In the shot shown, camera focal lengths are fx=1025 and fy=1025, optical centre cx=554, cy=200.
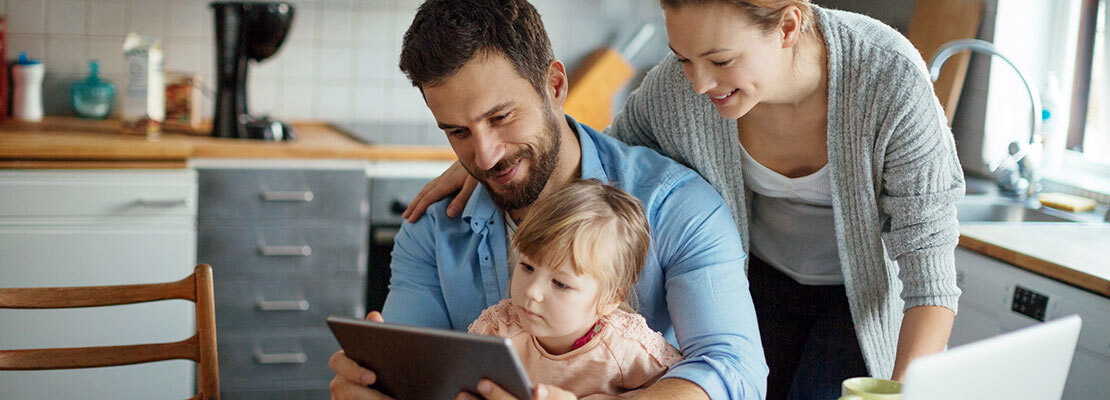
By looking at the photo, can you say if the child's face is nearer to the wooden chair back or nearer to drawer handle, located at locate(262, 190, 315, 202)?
the wooden chair back

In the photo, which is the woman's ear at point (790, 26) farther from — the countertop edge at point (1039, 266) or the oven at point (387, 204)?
the oven at point (387, 204)

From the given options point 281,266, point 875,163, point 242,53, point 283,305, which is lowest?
point 283,305

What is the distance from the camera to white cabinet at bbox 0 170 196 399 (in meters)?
2.73

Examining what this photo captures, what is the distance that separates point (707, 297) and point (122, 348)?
3.17 ft

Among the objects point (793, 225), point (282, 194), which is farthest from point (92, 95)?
point (793, 225)

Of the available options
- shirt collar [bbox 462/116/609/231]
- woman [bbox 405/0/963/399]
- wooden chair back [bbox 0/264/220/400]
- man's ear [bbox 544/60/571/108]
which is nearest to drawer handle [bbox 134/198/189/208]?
wooden chair back [bbox 0/264/220/400]

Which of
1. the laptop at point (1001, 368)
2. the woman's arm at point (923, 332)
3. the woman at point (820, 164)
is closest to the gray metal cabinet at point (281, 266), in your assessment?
the woman at point (820, 164)

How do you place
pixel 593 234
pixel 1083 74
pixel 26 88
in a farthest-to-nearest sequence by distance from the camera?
pixel 26 88
pixel 1083 74
pixel 593 234

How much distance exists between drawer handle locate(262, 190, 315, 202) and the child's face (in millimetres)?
1664

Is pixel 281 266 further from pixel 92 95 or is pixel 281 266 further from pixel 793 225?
pixel 793 225

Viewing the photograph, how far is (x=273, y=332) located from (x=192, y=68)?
0.99 m

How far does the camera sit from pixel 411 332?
1.04m

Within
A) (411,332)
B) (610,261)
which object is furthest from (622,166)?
(411,332)

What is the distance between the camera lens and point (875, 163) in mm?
1560
